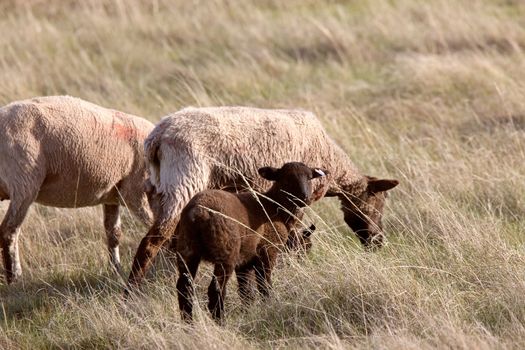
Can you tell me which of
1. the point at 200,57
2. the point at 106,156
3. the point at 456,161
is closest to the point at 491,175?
the point at 456,161

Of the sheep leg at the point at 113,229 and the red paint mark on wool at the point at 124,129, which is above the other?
the red paint mark on wool at the point at 124,129

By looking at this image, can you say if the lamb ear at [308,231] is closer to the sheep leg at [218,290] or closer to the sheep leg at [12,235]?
the sheep leg at [218,290]

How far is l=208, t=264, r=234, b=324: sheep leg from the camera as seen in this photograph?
23.0 ft

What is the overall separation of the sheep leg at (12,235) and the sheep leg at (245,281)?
188cm

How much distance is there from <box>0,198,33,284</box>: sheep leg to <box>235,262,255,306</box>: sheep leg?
188cm

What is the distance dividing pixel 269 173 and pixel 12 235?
2172 millimetres

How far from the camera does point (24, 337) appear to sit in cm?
727

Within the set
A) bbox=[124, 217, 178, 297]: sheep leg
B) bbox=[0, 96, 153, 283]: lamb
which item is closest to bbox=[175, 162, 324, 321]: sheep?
bbox=[124, 217, 178, 297]: sheep leg

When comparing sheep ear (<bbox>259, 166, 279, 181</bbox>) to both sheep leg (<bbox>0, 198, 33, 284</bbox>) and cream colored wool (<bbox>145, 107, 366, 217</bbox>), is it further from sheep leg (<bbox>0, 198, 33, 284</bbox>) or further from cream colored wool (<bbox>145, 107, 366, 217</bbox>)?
sheep leg (<bbox>0, 198, 33, 284</bbox>)

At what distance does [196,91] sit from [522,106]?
13.0 feet

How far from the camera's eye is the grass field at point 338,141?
22.4ft

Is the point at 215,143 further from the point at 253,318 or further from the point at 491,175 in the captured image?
the point at 491,175

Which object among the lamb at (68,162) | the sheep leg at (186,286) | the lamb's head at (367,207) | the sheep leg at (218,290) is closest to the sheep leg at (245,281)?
the sheep leg at (218,290)

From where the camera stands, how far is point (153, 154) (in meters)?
8.23
